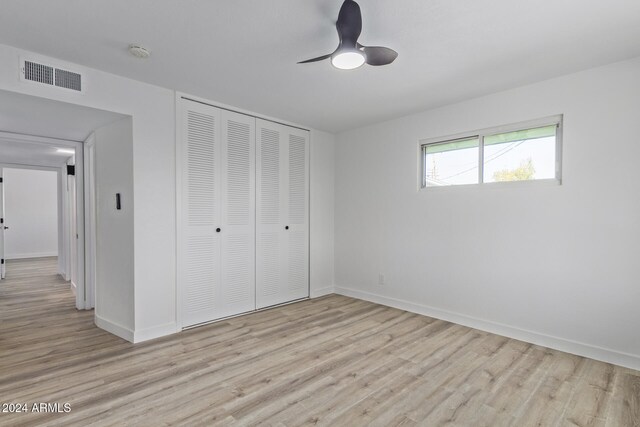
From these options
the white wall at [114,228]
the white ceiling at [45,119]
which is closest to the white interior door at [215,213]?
the white wall at [114,228]

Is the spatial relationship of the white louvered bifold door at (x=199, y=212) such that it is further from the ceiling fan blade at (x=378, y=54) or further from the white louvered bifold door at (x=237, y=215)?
the ceiling fan blade at (x=378, y=54)

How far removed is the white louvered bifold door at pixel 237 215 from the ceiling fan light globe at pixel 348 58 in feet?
7.01

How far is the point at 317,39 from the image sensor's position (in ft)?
7.68

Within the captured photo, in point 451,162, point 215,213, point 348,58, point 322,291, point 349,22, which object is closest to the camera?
point 349,22

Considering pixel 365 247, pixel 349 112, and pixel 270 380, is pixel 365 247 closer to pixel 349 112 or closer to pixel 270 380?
pixel 349 112

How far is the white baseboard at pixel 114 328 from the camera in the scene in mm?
3125

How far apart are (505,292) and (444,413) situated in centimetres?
178

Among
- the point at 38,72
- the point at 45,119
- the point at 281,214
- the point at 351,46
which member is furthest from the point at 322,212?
the point at 38,72

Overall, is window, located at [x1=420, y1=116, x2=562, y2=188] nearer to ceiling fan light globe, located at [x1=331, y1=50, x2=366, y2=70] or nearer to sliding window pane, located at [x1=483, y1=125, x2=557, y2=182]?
sliding window pane, located at [x1=483, y1=125, x2=557, y2=182]

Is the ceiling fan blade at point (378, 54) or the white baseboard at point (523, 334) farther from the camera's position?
the white baseboard at point (523, 334)

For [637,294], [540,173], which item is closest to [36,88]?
[540,173]

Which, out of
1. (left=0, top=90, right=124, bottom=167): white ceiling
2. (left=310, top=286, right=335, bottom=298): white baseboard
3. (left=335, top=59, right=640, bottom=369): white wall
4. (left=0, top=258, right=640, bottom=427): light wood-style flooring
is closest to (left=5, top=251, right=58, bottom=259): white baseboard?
(left=0, top=90, right=124, bottom=167): white ceiling

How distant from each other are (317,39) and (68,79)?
6.88 feet

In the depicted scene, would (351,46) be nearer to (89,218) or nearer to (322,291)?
(322,291)
